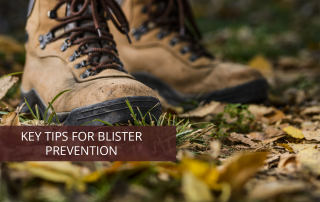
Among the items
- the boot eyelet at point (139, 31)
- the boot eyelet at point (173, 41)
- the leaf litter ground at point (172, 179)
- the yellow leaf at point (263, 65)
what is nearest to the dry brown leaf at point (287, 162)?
the leaf litter ground at point (172, 179)

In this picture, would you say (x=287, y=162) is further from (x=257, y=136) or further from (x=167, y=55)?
(x=167, y=55)

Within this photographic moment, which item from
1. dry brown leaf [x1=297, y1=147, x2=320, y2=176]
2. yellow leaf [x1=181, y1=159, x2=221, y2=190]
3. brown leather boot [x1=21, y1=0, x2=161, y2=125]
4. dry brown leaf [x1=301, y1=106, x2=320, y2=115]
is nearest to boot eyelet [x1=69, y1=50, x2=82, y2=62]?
brown leather boot [x1=21, y1=0, x2=161, y2=125]

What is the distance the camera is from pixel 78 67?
1.52 meters

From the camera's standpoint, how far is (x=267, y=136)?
1544mm

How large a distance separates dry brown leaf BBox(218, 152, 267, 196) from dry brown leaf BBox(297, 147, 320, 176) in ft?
0.71

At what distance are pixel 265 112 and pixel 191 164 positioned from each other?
1.35 m

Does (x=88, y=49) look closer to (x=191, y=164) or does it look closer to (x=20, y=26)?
(x=191, y=164)

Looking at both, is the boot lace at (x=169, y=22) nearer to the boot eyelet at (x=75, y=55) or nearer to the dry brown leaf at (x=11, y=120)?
the boot eyelet at (x=75, y=55)

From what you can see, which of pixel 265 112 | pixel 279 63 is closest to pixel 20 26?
pixel 279 63

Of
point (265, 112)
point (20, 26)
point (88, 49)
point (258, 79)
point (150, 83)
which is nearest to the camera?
point (88, 49)

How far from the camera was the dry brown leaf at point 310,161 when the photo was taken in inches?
35.0

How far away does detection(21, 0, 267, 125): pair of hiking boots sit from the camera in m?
1.31

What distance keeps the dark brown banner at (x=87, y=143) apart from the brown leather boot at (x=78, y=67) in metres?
0.07

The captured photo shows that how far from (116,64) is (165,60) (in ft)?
2.78
